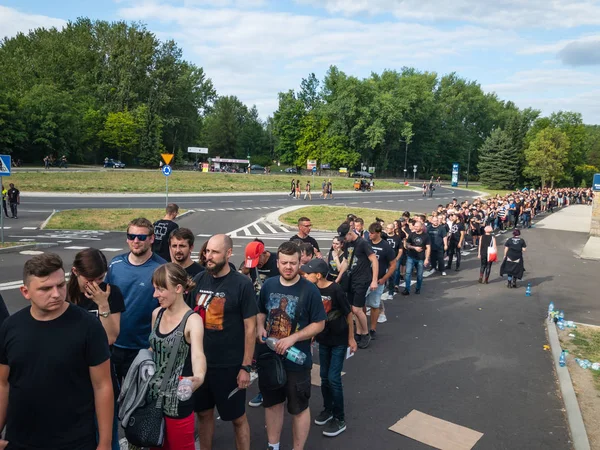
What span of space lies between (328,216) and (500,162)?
56.2 metres

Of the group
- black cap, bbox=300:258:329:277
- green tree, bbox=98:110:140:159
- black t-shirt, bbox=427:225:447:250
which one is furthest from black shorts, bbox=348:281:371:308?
green tree, bbox=98:110:140:159

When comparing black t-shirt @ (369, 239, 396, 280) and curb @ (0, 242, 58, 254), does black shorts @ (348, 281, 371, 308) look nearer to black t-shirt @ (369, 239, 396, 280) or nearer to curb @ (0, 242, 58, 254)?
black t-shirt @ (369, 239, 396, 280)

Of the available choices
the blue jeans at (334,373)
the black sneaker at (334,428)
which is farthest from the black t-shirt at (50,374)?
the black sneaker at (334,428)

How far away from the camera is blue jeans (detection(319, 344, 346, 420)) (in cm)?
466

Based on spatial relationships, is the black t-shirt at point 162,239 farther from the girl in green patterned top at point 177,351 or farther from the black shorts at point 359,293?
the girl in green patterned top at point 177,351

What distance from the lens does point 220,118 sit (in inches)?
4050

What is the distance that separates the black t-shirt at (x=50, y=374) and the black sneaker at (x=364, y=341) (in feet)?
16.9

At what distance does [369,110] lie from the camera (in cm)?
7988

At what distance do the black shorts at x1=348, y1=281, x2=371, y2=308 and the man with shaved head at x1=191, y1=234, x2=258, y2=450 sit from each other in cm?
336

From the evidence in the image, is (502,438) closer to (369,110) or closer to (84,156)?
(84,156)

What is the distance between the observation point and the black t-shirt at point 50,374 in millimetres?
2383

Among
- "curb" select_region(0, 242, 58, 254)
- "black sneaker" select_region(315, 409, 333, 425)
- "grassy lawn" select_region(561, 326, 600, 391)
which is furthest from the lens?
"curb" select_region(0, 242, 58, 254)

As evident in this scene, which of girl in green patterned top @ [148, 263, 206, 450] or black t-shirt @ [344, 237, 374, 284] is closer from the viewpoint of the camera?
girl in green patterned top @ [148, 263, 206, 450]

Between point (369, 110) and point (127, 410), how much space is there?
3183 inches
